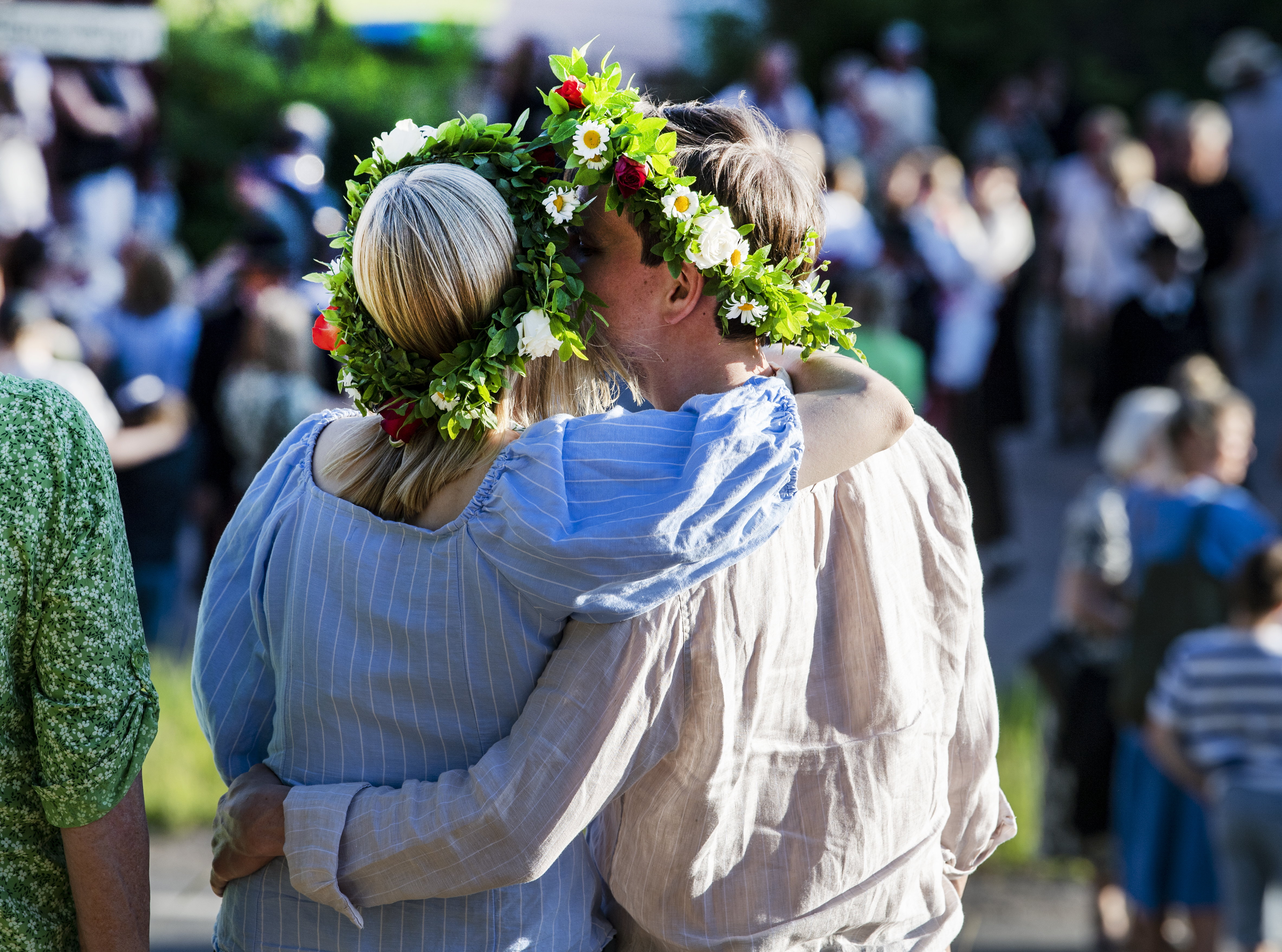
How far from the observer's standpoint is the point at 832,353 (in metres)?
2.09

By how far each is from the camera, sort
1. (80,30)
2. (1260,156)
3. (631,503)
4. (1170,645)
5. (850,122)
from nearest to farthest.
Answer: (631,503) → (1170,645) → (80,30) → (1260,156) → (850,122)

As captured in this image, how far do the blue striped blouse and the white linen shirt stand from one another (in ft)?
0.16

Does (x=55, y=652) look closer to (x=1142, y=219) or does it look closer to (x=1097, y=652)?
(x=1097, y=652)

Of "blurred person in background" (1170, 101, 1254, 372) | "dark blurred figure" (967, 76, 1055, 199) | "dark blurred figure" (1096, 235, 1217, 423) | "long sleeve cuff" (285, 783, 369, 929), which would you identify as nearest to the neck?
"long sleeve cuff" (285, 783, 369, 929)

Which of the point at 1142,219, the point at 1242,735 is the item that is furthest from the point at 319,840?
the point at 1142,219

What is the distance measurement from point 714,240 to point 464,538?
0.49 metres

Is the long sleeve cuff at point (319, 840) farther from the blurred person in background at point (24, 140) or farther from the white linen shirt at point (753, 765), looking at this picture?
the blurred person in background at point (24, 140)

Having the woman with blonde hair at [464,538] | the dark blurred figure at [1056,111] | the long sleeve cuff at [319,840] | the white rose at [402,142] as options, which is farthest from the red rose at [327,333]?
the dark blurred figure at [1056,111]

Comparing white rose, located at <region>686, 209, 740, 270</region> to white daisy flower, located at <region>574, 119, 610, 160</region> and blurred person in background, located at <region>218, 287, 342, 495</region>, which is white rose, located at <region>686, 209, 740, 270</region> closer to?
white daisy flower, located at <region>574, 119, 610, 160</region>

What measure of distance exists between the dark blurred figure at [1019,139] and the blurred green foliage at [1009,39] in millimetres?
2529

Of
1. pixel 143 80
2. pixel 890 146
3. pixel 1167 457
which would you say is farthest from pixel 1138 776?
pixel 143 80

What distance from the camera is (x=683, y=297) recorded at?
1.92m

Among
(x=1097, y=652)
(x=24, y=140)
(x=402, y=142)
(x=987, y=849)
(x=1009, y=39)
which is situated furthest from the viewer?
(x=1009, y=39)

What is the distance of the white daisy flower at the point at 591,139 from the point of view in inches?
72.2
